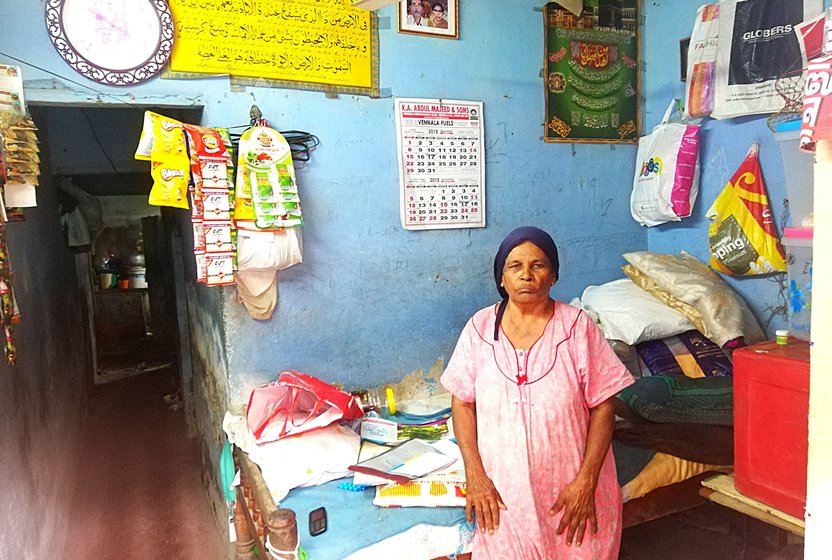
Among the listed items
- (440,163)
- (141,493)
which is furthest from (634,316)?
(141,493)

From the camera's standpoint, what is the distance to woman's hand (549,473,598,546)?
5.37 feet

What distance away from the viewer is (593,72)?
3275mm

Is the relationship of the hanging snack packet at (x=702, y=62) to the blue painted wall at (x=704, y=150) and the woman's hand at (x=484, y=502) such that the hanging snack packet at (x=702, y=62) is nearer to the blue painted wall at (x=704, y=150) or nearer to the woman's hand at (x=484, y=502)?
the blue painted wall at (x=704, y=150)

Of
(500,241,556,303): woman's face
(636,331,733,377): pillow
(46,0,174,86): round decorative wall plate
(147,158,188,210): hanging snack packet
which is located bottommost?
(636,331,733,377): pillow

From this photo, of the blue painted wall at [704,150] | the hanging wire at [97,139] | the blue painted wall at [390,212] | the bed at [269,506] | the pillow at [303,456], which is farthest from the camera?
the hanging wire at [97,139]

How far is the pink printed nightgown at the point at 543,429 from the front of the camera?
1.64 m

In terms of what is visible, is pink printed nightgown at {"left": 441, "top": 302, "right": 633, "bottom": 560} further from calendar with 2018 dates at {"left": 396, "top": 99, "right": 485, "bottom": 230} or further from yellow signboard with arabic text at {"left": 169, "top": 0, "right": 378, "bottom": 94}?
yellow signboard with arabic text at {"left": 169, "top": 0, "right": 378, "bottom": 94}

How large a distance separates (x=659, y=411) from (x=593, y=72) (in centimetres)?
197

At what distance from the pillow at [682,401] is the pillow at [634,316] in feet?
1.12

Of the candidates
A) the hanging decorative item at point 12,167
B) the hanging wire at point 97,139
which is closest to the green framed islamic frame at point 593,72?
the hanging decorative item at point 12,167

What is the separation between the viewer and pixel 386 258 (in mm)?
2818

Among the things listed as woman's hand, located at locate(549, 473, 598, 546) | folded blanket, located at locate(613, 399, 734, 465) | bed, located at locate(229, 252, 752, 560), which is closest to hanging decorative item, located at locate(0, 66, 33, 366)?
bed, located at locate(229, 252, 752, 560)

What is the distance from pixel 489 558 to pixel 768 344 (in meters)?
1.20

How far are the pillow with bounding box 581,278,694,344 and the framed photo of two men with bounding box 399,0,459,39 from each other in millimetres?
1578
